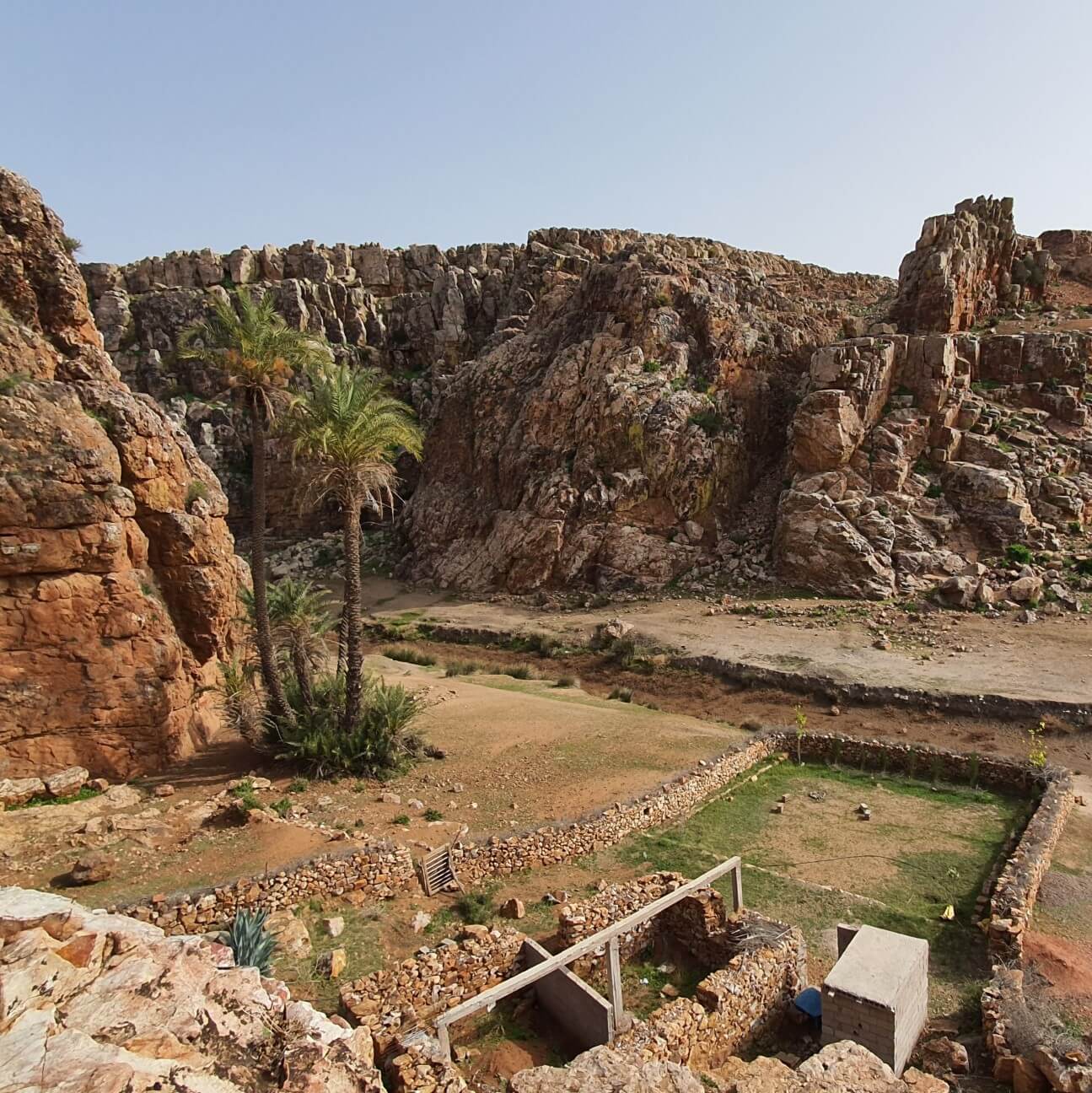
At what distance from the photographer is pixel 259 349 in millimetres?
13133

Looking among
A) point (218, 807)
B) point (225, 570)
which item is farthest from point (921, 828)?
point (225, 570)

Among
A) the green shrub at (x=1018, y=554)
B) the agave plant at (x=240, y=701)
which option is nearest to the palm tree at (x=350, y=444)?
the agave plant at (x=240, y=701)

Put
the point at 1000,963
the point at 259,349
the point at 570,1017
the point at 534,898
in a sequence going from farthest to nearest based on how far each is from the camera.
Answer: the point at 259,349
the point at 534,898
the point at 1000,963
the point at 570,1017

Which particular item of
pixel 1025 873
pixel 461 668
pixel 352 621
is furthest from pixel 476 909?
pixel 461 668

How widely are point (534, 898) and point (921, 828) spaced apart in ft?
26.1

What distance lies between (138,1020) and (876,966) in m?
7.22

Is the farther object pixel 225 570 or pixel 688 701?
pixel 688 701

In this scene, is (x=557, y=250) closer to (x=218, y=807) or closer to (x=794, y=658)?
(x=794, y=658)

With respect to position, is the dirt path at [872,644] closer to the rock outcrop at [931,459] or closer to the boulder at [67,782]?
the rock outcrop at [931,459]

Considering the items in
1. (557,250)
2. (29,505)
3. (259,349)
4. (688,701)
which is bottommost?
(688,701)

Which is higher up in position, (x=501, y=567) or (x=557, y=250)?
(x=557, y=250)

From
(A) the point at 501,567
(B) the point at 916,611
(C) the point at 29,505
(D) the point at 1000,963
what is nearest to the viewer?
(D) the point at 1000,963

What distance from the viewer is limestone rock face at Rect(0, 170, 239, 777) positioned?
38.2 ft

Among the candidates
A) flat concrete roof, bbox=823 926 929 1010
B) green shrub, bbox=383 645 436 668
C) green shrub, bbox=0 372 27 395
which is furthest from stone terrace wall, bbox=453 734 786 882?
green shrub, bbox=383 645 436 668
